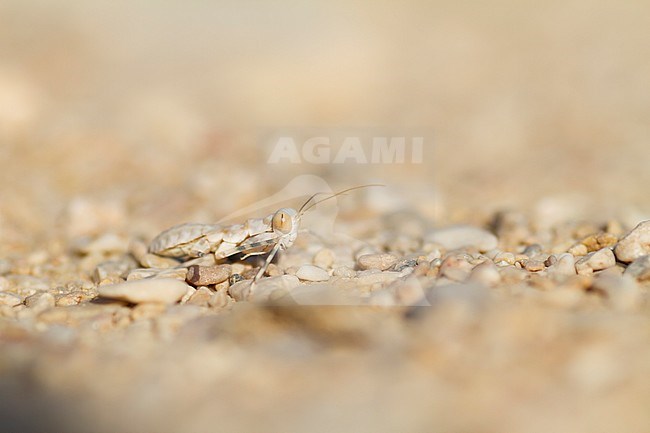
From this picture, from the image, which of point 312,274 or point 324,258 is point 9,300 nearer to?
point 312,274

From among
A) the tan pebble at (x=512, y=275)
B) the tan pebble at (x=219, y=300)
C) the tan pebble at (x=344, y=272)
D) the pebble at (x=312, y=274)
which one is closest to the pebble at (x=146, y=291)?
the tan pebble at (x=219, y=300)

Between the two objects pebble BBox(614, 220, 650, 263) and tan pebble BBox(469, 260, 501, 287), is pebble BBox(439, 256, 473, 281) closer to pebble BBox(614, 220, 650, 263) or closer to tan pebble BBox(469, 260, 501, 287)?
tan pebble BBox(469, 260, 501, 287)

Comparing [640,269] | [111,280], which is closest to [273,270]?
[111,280]

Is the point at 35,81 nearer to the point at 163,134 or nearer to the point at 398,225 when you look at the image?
the point at 163,134

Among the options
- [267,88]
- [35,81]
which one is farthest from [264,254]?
[35,81]

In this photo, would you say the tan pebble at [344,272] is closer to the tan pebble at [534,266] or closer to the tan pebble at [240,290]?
the tan pebble at [240,290]

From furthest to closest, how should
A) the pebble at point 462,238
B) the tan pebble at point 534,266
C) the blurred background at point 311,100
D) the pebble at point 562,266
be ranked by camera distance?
1. the blurred background at point 311,100
2. the pebble at point 462,238
3. the tan pebble at point 534,266
4. the pebble at point 562,266

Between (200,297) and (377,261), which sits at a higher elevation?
(377,261)
